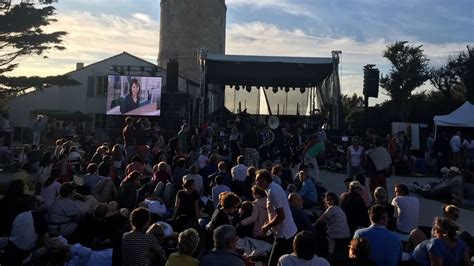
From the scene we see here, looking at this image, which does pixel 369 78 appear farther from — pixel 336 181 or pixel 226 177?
pixel 226 177

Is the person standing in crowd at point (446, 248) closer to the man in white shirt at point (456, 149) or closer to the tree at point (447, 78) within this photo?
the man in white shirt at point (456, 149)

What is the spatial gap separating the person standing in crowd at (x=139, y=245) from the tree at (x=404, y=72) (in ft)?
141

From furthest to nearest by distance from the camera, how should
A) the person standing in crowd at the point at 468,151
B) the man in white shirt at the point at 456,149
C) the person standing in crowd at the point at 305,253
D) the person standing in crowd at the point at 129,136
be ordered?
1. the person standing in crowd at the point at 468,151
2. the man in white shirt at the point at 456,149
3. the person standing in crowd at the point at 129,136
4. the person standing in crowd at the point at 305,253

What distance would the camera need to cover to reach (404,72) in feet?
154

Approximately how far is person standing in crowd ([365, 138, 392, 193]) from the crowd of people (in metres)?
0.02

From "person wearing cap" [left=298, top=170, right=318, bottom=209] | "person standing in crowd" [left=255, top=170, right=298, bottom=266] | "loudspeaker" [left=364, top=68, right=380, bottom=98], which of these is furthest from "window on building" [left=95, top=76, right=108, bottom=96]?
"person standing in crowd" [left=255, top=170, right=298, bottom=266]

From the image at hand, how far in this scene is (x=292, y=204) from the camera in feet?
21.7

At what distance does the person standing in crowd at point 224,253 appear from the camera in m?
4.03

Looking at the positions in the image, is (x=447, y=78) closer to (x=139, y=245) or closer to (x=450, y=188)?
(x=450, y=188)

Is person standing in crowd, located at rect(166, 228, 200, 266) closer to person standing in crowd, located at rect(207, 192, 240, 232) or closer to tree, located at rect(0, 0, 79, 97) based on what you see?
person standing in crowd, located at rect(207, 192, 240, 232)

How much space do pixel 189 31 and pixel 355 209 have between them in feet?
128

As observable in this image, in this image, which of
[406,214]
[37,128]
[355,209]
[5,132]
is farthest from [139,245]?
[5,132]

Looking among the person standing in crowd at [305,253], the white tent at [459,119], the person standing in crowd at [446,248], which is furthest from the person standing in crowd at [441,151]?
the person standing in crowd at [305,253]

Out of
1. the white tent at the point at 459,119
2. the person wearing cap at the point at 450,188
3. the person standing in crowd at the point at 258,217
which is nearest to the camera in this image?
the person standing in crowd at the point at 258,217
